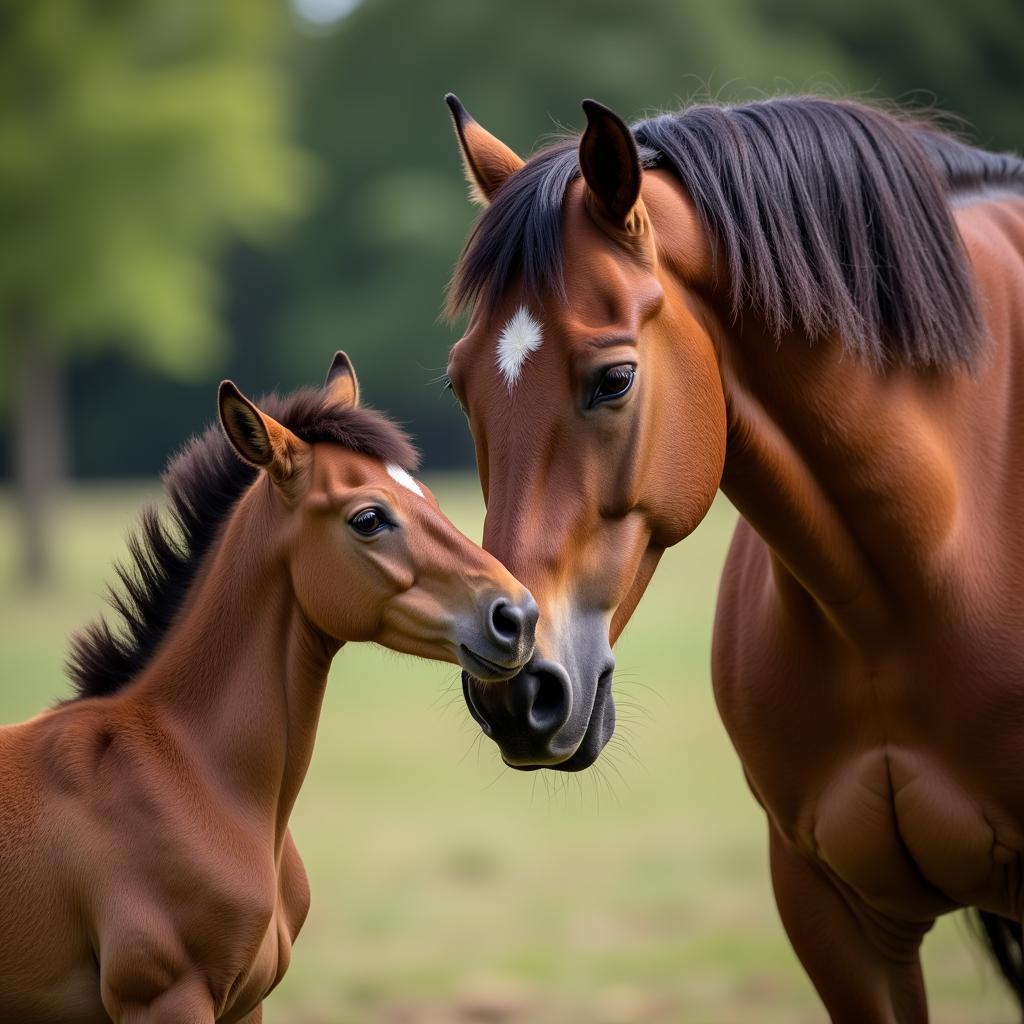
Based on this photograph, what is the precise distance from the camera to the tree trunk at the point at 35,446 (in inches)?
736

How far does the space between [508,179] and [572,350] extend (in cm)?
48

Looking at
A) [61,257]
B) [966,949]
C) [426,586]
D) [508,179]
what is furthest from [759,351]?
[61,257]

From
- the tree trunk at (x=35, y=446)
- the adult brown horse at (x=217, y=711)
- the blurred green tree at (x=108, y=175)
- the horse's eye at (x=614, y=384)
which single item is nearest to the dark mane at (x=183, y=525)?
the adult brown horse at (x=217, y=711)

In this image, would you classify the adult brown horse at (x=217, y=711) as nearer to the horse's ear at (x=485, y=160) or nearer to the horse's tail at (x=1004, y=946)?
the horse's ear at (x=485, y=160)

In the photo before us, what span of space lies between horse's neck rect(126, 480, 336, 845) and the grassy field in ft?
2.22

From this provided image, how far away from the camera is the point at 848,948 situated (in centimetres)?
304

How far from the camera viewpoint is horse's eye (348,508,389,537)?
2.86m

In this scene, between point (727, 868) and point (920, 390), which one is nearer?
point (920, 390)

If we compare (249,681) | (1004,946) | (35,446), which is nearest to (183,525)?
(249,681)

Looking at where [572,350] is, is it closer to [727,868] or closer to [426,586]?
[426,586]

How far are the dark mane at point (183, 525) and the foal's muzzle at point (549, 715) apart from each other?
2.66 ft

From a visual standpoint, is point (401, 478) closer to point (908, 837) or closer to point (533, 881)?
point (908, 837)

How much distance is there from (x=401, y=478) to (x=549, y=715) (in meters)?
0.85

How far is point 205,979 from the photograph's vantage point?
8.79 ft
